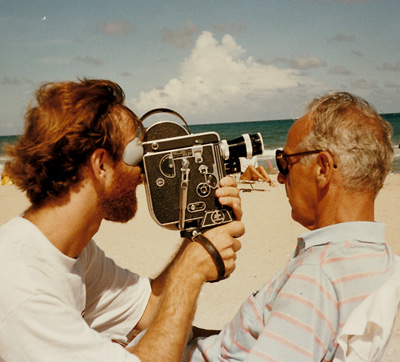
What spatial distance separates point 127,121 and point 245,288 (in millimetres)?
3206

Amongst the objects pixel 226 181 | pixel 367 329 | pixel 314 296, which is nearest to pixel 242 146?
pixel 226 181

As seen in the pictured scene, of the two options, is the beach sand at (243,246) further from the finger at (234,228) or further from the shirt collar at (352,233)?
the shirt collar at (352,233)

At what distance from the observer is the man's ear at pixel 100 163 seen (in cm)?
190

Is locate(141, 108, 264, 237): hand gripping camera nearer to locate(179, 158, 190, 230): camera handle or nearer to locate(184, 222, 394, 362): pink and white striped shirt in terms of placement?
locate(179, 158, 190, 230): camera handle

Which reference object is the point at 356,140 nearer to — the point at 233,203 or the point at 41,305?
the point at 233,203

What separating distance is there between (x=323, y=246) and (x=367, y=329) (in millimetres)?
390

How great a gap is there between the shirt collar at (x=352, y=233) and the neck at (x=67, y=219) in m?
1.03

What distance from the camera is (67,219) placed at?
1825mm

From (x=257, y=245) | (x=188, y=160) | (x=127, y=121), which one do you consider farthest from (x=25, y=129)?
(x=257, y=245)

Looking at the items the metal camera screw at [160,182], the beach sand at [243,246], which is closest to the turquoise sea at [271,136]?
the metal camera screw at [160,182]

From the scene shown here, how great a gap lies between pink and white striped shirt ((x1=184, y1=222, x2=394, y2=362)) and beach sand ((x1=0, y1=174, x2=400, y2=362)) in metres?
1.54

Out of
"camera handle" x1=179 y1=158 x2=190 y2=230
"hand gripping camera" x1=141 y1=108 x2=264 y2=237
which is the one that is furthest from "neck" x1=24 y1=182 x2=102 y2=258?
"camera handle" x1=179 y1=158 x2=190 y2=230

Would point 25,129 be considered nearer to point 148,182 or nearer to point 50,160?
point 50,160

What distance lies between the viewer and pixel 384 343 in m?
1.59
